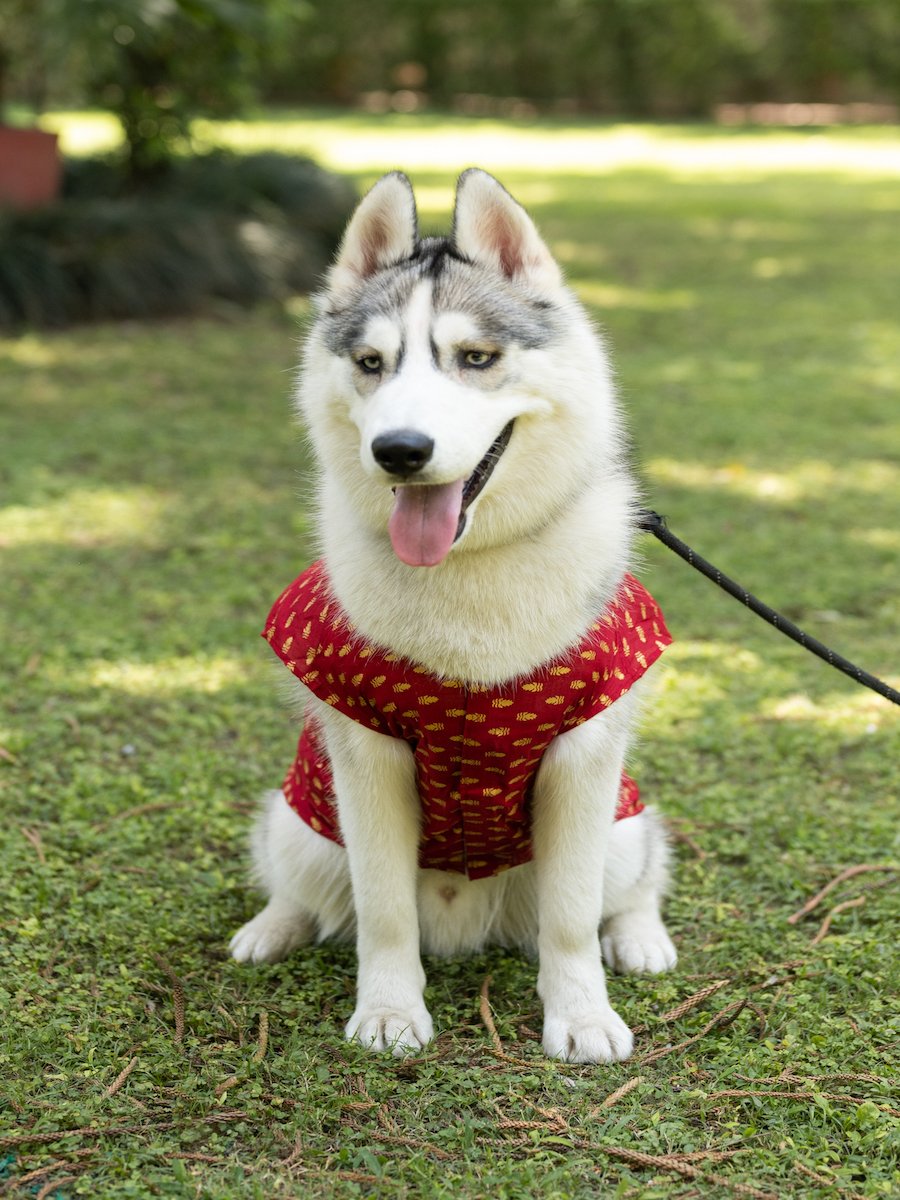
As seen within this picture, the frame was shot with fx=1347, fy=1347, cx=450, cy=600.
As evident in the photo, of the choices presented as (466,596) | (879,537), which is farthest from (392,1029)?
(879,537)

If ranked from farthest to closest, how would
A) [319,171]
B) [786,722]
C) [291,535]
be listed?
[319,171]
[291,535]
[786,722]

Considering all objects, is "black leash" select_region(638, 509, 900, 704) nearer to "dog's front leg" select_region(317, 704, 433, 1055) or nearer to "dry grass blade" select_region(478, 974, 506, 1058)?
"dog's front leg" select_region(317, 704, 433, 1055)

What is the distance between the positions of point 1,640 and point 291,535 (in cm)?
149

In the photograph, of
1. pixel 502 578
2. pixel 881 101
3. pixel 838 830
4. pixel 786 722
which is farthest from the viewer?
pixel 881 101

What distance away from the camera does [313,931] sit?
3389 millimetres

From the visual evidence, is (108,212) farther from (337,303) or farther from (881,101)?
(881,101)

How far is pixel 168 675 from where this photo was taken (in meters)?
4.75

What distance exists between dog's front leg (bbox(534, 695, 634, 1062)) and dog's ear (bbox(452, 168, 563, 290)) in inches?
37.3

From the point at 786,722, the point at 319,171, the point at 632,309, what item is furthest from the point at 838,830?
the point at 319,171

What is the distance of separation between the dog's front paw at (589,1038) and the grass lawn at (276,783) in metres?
0.05

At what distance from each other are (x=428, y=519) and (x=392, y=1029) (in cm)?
115

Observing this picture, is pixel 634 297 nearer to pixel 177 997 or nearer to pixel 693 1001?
pixel 693 1001

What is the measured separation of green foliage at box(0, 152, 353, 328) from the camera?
30.5 ft

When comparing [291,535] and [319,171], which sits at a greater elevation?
A: [319,171]
